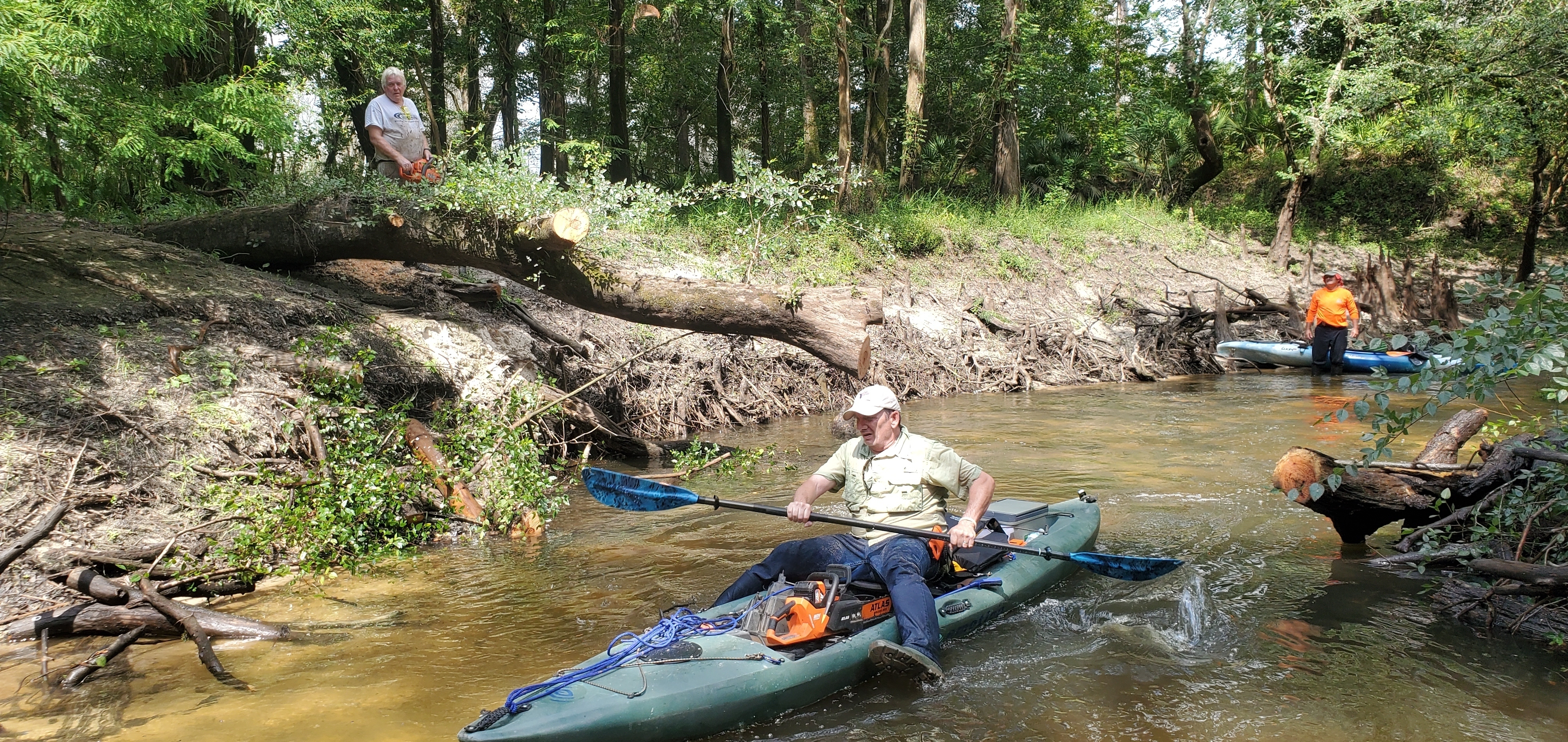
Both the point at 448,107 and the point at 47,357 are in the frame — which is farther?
the point at 448,107

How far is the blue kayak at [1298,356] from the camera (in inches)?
504

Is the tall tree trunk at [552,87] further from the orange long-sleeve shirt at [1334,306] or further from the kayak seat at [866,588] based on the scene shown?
the kayak seat at [866,588]

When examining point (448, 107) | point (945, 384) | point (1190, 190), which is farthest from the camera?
point (1190, 190)

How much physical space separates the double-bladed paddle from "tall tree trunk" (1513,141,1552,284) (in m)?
16.5

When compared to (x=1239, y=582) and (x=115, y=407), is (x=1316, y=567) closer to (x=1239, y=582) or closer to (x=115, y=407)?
(x=1239, y=582)

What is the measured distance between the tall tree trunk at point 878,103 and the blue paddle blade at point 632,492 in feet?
37.1

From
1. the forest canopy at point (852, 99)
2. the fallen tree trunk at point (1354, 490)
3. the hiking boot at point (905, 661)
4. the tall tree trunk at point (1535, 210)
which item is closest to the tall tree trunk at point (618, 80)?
the forest canopy at point (852, 99)

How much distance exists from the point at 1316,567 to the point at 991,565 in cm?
196

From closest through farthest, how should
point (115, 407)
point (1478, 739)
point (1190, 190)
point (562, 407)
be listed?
point (1478, 739) → point (115, 407) → point (562, 407) → point (1190, 190)

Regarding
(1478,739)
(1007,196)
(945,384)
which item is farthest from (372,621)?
(1007,196)

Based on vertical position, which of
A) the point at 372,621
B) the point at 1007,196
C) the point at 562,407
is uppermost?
the point at 1007,196

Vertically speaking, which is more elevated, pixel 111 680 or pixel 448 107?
pixel 448 107

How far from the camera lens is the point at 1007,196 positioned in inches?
762

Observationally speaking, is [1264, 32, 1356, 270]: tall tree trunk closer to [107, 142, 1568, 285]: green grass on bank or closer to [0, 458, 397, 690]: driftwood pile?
[107, 142, 1568, 285]: green grass on bank
